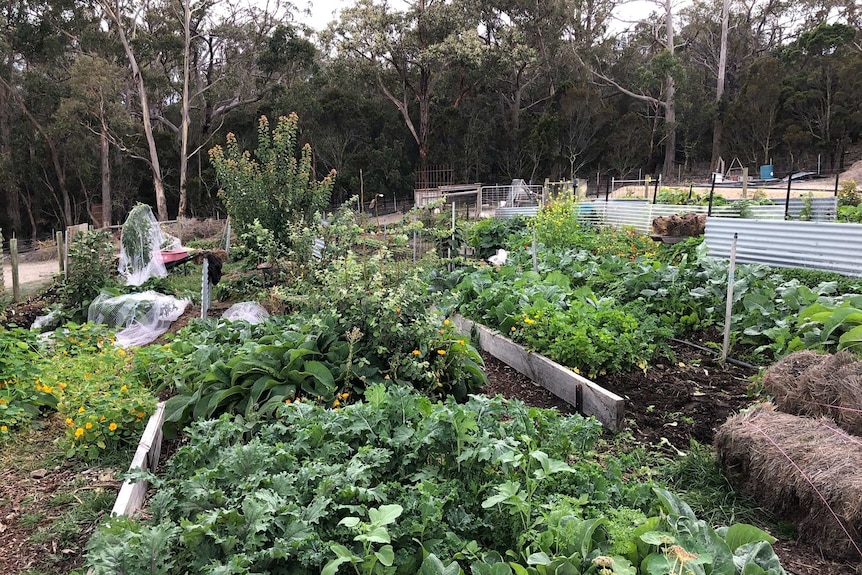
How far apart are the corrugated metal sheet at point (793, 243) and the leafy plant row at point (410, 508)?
20.8 ft

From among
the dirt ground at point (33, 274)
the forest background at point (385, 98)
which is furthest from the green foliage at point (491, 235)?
the forest background at point (385, 98)

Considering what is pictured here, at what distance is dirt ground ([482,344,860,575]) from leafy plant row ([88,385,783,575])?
4.51 feet

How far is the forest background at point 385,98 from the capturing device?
27.2m

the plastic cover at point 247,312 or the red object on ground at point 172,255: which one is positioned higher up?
the red object on ground at point 172,255

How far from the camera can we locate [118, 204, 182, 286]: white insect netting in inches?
394

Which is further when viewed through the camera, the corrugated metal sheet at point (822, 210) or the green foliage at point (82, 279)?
the corrugated metal sheet at point (822, 210)

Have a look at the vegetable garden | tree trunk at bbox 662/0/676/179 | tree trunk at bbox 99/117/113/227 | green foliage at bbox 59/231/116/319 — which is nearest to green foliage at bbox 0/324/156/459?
the vegetable garden

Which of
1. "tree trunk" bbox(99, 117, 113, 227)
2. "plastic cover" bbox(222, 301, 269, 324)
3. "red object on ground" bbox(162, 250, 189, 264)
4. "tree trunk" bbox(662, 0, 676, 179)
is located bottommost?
"plastic cover" bbox(222, 301, 269, 324)

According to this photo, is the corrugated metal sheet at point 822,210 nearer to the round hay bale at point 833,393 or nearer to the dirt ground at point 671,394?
the dirt ground at point 671,394

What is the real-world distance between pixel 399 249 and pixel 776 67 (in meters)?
35.9

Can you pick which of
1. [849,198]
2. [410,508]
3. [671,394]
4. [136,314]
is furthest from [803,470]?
[849,198]

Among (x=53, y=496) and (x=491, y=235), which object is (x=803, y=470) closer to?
(x=53, y=496)

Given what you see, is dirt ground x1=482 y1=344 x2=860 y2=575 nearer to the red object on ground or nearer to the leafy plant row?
the leafy plant row

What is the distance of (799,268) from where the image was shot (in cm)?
780
